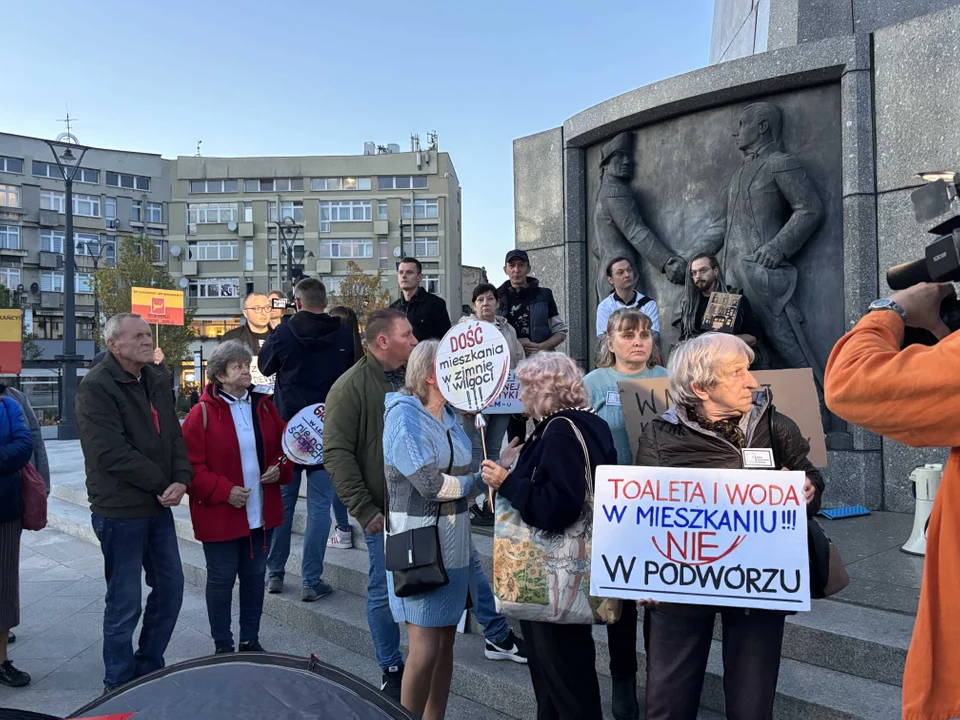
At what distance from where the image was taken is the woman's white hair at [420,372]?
361cm

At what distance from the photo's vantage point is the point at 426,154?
208 feet

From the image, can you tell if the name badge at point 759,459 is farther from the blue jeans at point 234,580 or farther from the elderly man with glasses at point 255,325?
the elderly man with glasses at point 255,325

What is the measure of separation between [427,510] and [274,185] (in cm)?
6452

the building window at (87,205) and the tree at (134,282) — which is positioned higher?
the building window at (87,205)

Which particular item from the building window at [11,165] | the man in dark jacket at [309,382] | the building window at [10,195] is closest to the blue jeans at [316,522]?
the man in dark jacket at [309,382]

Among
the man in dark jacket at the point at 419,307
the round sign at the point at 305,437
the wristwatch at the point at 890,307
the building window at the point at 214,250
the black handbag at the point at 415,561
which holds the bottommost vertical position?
the black handbag at the point at 415,561

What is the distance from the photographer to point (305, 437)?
5320 millimetres

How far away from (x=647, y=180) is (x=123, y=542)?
5189mm

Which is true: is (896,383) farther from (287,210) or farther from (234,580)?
(287,210)

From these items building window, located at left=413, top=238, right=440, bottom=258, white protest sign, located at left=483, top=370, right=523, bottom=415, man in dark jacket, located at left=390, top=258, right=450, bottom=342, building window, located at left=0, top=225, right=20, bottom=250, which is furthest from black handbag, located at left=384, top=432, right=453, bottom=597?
building window, located at left=0, top=225, right=20, bottom=250

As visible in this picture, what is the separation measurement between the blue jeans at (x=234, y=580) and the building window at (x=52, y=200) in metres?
62.2

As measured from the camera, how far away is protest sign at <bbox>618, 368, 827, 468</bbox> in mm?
4074

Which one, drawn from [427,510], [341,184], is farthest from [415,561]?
[341,184]

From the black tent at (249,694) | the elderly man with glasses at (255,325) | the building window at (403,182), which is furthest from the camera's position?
the building window at (403,182)
